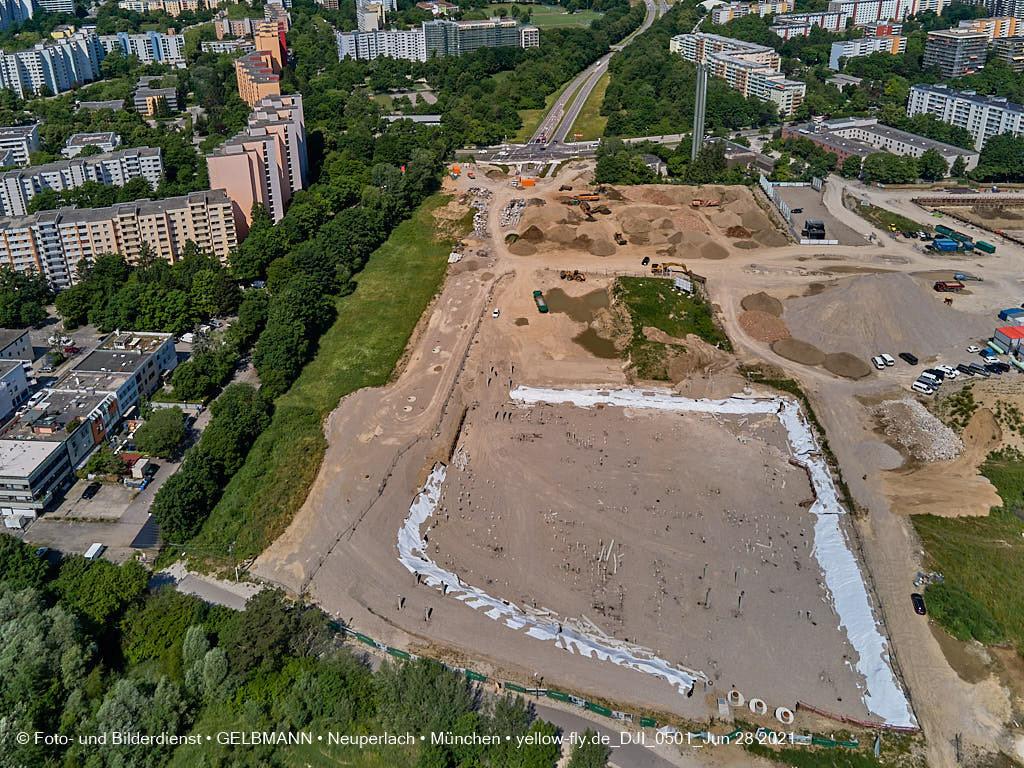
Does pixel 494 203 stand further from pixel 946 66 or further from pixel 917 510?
pixel 946 66

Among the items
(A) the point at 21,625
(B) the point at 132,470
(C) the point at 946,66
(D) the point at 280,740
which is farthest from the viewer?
(C) the point at 946,66

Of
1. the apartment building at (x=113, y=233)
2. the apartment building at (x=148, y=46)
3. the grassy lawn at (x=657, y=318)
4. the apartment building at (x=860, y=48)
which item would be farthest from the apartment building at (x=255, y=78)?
the apartment building at (x=860, y=48)

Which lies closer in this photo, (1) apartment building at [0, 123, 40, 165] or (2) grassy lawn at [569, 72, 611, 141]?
(1) apartment building at [0, 123, 40, 165]

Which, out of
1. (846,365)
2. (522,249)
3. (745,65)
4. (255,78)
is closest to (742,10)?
(745,65)

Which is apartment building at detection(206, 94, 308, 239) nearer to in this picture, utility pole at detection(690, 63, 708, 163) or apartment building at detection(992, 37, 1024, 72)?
utility pole at detection(690, 63, 708, 163)

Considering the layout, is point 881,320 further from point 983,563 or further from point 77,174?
point 77,174

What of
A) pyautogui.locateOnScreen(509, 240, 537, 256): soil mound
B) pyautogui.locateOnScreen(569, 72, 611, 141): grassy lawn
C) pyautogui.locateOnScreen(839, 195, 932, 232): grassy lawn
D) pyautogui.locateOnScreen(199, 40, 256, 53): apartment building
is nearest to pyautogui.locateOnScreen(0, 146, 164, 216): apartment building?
pyautogui.locateOnScreen(509, 240, 537, 256): soil mound

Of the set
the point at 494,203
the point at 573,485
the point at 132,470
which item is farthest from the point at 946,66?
the point at 132,470


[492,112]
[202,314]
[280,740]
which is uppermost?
[492,112]
